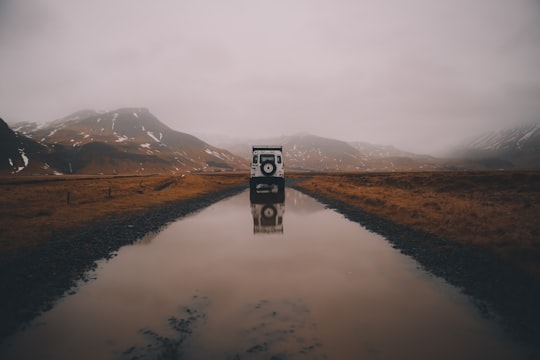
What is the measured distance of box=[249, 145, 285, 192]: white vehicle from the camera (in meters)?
32.4

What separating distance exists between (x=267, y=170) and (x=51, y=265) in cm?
2320

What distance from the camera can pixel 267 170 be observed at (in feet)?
106

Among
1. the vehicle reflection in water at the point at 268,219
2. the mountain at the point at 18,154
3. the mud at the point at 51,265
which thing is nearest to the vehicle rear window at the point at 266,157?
the vehicle reflection in water at the point at 268,219

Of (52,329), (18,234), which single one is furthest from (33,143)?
(52,329)

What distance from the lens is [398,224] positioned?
18156 mm

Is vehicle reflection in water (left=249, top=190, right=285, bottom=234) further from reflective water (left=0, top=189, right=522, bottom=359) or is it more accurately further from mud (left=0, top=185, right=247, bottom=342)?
mud (left=0, top=185, right=247, bottom=342)

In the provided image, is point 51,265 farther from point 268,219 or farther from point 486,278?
point 486,278

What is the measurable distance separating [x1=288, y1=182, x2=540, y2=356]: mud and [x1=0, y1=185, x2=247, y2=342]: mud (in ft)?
34.5

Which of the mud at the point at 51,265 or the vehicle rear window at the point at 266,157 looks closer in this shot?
the mud at the point at 51,265

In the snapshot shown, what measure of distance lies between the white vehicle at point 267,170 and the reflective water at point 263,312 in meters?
20.0

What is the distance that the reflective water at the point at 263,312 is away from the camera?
5719 millimetres

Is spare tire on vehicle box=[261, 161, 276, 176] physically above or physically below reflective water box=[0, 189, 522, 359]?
above

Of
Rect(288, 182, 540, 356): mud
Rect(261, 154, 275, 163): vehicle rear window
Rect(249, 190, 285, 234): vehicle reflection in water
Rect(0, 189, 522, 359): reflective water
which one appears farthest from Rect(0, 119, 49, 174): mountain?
Rect(288, 182, 540, 356): mud

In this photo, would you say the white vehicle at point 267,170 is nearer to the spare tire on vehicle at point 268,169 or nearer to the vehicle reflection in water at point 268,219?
the spare tire on vehicle at point 268,169
